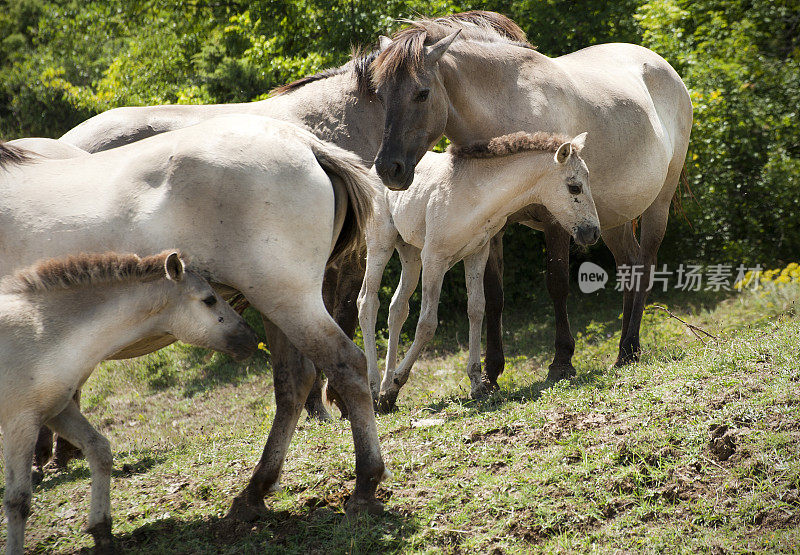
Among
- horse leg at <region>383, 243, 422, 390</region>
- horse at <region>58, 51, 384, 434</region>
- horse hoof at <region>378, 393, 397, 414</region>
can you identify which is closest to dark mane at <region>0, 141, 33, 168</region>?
horse at <region>58, 51, 384, 434</region>

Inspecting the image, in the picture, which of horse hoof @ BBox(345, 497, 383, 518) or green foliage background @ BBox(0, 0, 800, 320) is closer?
horse hoof @ BBox(345, 497, 383, 518)

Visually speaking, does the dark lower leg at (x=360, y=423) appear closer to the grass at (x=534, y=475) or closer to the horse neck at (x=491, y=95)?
the grass at (x=534, y=475)

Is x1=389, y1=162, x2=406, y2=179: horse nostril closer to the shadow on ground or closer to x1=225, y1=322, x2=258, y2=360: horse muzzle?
x1=225, y1=322, x2=258, y2=360: horse muzzle

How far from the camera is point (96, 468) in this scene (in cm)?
390

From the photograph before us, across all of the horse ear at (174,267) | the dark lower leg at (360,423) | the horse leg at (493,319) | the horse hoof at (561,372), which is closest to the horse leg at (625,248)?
the horse hoof at (561,372)

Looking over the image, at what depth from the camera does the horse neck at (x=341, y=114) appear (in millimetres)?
5852

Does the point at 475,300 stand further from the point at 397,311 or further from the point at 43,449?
the point at 43,449

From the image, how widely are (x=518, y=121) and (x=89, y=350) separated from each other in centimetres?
370

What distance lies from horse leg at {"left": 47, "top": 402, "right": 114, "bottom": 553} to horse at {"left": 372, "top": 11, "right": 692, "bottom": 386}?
2.57m

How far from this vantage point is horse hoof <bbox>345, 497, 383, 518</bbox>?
160 inches

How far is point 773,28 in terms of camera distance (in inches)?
494

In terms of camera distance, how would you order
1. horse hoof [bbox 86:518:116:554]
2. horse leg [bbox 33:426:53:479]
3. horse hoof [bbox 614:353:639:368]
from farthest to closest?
1. horse hoof [bbox 614:353:639:368]
2. horse leg [bbox 33:426:53:479]
3. horse hoof [bbox 86:518:116:554]

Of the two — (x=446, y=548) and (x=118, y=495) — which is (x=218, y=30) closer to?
(x=118, y=495)

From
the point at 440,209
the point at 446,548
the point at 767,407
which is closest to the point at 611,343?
the point at 440,209
